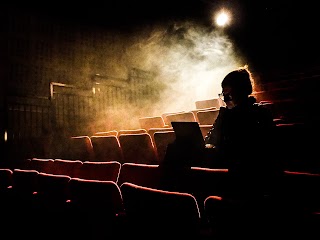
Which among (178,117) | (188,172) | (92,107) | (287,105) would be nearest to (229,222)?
(188,172)

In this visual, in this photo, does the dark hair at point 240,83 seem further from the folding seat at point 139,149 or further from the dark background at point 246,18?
the dark background at point 246,18

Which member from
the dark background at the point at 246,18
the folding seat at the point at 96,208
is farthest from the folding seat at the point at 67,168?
the dark background at the point at 246,18

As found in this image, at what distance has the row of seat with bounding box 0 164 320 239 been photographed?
29.9 inches

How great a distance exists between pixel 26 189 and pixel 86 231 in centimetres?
69

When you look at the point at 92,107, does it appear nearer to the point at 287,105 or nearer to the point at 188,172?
the point at 287,105

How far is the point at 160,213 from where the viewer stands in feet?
2.70

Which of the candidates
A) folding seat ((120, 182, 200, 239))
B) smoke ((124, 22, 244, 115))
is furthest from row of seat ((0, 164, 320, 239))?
smoke ((124, 22, 244, 115))

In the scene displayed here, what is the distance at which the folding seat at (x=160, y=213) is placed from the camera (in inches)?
30.1

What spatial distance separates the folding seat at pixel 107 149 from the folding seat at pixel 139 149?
0.07 m

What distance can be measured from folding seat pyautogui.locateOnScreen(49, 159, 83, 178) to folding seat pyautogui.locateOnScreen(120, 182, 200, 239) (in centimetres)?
85

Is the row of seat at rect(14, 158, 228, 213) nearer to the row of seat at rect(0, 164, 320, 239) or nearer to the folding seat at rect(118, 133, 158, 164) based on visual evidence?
the row of seat at rect(0, 164, 320, 239)

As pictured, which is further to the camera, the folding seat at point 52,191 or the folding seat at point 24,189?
the folding seat at point 24,189

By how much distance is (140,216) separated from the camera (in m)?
0.89

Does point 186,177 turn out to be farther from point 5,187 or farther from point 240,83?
point 5,187
